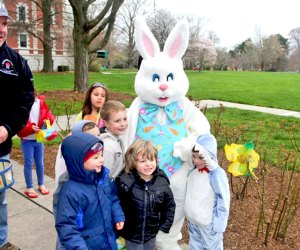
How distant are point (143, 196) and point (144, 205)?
6 cm

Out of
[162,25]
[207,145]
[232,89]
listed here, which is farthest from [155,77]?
[162,25]

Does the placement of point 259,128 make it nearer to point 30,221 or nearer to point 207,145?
point 207,145

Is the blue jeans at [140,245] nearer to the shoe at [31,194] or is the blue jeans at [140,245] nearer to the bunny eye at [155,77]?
the bunny eye at [155,77]

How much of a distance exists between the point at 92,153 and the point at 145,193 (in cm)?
48

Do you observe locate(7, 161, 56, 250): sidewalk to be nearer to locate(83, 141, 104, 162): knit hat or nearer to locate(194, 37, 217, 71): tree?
locate(83, 141, 104, 162): knit hat

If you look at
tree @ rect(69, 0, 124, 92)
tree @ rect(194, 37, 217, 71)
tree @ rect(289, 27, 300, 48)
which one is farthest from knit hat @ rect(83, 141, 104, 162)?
tree @ rect(289, 27, 300, 48)

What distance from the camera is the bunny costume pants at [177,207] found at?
103 inches

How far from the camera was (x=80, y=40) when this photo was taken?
11266mm

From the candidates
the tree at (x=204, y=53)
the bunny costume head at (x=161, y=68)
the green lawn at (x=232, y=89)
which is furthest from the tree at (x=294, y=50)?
the bunny costume head at (x=161, y=68)

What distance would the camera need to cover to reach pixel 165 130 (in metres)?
2.65

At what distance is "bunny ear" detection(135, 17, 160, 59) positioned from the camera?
2682mm

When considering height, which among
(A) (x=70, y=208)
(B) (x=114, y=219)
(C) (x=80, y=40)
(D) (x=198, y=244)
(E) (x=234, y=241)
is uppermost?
(C) (x=80, y=40)

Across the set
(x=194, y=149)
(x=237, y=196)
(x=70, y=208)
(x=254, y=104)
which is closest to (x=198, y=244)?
(x=194, y=149)

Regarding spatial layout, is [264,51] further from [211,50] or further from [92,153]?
[92,153]
